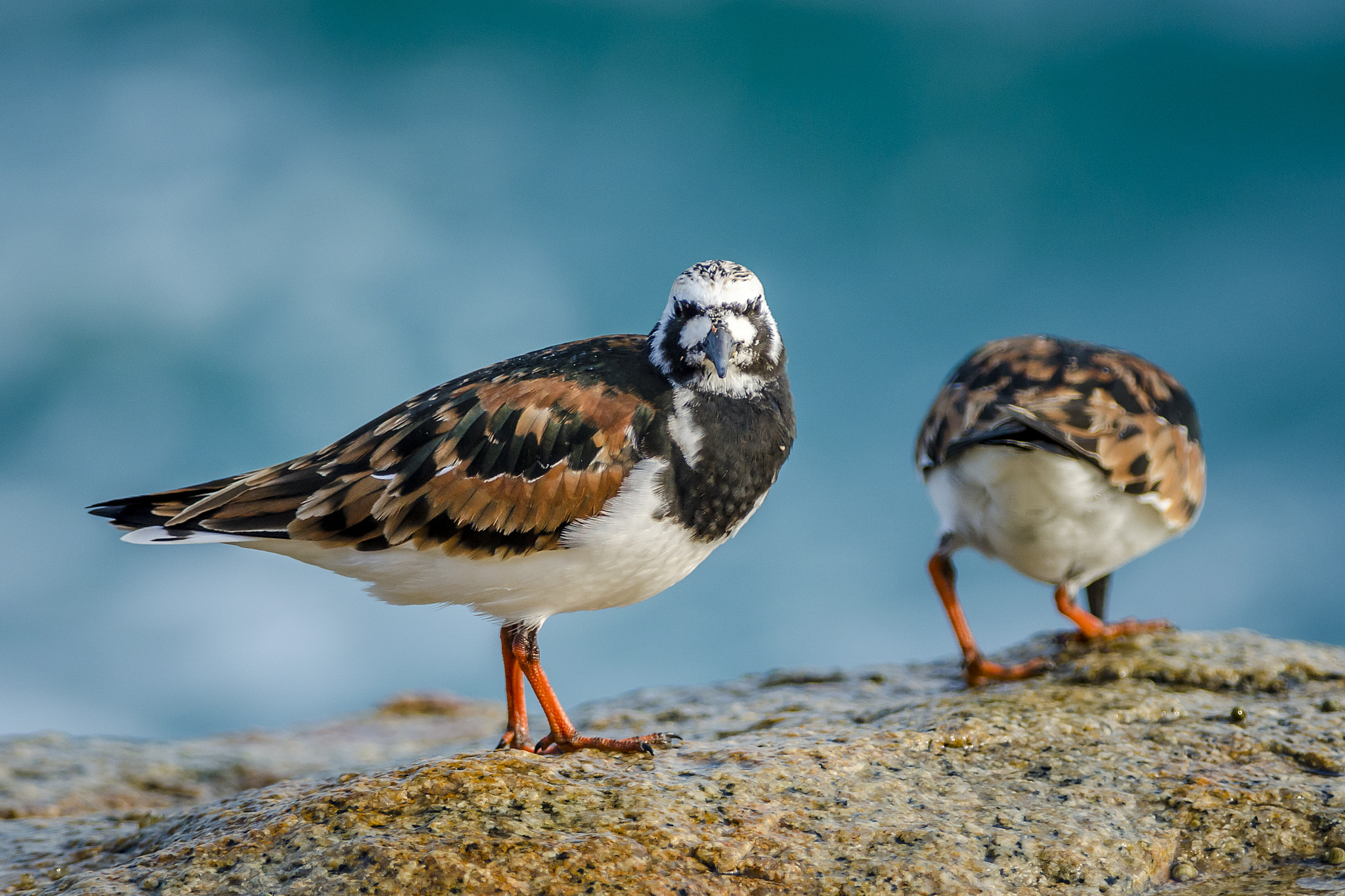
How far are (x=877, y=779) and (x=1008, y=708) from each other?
39.3 inches

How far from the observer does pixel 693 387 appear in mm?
4520

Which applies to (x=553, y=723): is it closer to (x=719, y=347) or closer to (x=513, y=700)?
(x=513, y=700)

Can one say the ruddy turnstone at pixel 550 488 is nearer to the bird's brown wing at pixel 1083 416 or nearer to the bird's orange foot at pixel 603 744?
the bird's orange foot at pixel 603 744

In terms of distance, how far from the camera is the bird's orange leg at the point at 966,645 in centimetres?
580

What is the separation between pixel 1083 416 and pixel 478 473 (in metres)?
3.23

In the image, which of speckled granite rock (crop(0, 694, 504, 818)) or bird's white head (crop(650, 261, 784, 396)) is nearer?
bird's white head (crop(650, 261, 784, 396))

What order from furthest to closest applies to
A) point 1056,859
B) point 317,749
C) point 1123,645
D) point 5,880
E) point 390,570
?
point 317,749
point 1123,645
point 390,570
point 5,880
point 1056,859

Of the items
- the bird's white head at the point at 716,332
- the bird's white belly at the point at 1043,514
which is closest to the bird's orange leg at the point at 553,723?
the bird's white head at the point at 716,332

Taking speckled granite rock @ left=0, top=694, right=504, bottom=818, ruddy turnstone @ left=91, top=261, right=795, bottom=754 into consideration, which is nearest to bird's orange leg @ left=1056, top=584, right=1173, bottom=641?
ruddy turnstone @ left=91, top=261, right=795, bottom=754

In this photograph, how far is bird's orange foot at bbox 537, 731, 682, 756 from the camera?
14.4ft

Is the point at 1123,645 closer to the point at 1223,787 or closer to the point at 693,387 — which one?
the point at 1223,787

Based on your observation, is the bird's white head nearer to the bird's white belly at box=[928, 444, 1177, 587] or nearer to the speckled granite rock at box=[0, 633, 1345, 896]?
the speckled granite rock at box=[0, 633, 1345, 896]

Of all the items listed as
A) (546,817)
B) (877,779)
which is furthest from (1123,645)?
(546,817)

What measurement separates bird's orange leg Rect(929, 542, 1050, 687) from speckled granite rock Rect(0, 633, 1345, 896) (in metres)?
0.75
